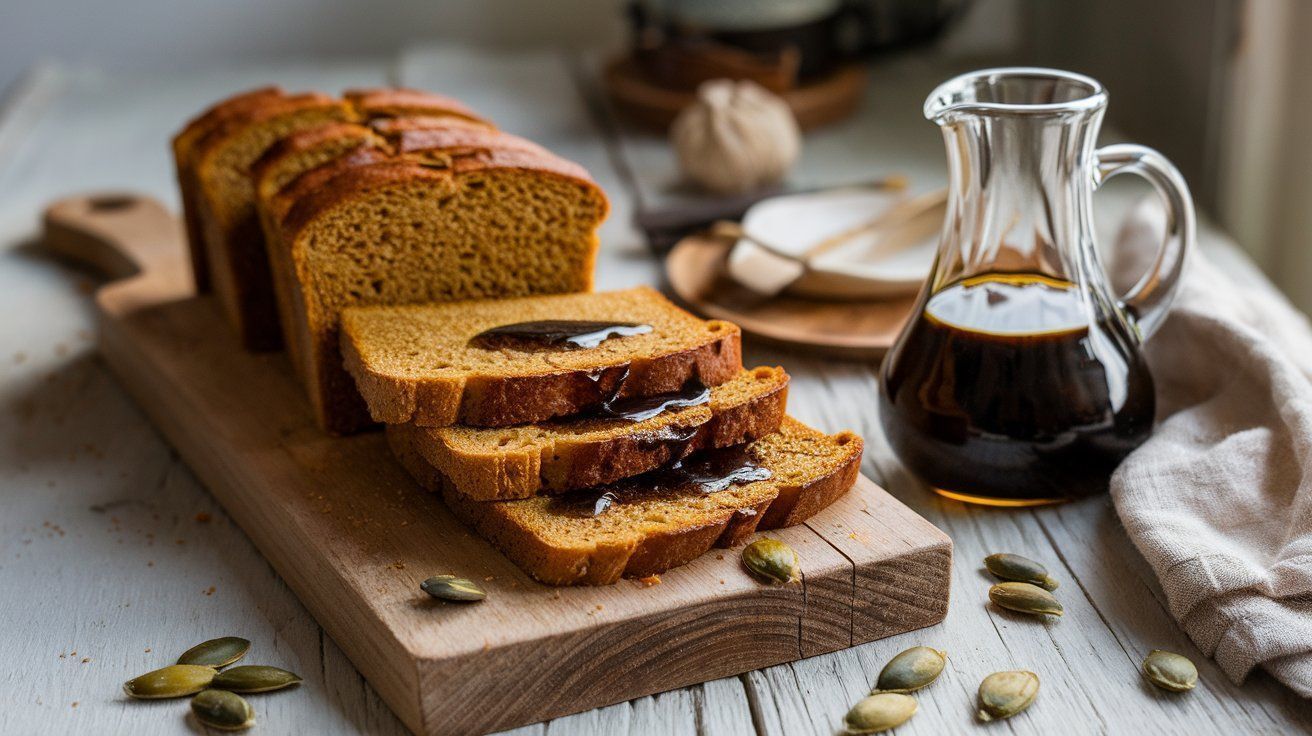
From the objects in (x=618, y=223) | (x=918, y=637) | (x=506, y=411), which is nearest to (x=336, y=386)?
(x=506, y=411)

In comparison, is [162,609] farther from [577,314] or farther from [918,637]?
[918,637]

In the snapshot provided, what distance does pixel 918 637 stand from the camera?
1.65 meters

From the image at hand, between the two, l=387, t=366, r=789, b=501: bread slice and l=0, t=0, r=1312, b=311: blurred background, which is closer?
l=387, t=366, r=789, b=501: bread slice

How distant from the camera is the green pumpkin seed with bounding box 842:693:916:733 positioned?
1469mm

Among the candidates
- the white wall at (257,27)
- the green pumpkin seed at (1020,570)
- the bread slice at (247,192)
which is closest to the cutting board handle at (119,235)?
the bread slice at (247,192)

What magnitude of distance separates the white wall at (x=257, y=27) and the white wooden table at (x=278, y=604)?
2.32 meters

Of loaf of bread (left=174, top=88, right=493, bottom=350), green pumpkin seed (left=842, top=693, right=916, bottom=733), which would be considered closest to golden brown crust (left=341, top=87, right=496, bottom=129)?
loaf of bread (left=174, top=88, right=493, bottom=350)

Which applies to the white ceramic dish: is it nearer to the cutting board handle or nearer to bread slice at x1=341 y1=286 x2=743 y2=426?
bread slice at x1=341 y1=286 x2=743 y2=426

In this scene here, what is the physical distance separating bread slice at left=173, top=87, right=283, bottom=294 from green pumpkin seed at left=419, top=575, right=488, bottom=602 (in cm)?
122

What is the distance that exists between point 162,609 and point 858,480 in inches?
37.3

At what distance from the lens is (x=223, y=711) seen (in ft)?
4.91

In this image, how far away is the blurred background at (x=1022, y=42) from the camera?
3227 millimetres

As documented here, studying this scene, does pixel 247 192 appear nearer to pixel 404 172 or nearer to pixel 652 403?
pixel 404 172

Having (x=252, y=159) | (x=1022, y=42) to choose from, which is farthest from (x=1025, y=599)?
(x=1022, y=42)
